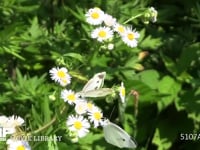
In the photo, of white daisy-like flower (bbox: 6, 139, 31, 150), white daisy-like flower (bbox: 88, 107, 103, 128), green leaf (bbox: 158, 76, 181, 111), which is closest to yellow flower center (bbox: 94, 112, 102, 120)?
white daisy-like flower (bbox: 88, 107, 103, 128)

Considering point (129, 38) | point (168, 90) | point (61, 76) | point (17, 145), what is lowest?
point (17, 145)

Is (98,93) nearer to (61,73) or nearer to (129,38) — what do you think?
(61,73)

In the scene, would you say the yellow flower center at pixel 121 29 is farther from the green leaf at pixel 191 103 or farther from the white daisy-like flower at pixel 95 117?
the green leaf at pixel 191 103

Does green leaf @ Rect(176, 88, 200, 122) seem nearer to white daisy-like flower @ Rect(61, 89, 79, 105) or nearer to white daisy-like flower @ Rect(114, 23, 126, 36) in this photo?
white daisy-like flower @ Rect(114, 23, 126, 36)

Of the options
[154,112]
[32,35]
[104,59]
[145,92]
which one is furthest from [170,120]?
[32,35]

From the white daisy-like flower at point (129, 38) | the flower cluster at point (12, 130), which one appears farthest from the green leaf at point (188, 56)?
the flower cluster at point (12, 130)

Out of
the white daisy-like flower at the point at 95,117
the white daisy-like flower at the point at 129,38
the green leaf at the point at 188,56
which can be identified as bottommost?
the white daisy-like flower at the point at 95,117

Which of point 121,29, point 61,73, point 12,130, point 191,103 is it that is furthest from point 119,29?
point 191,103
